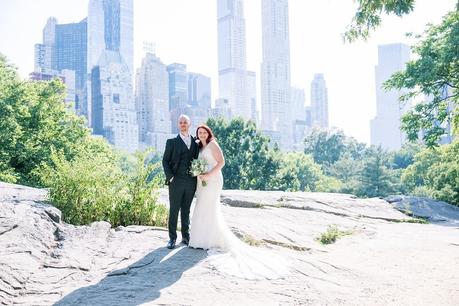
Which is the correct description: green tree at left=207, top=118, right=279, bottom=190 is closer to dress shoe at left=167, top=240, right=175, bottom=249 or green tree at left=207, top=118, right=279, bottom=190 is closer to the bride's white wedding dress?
the bride's white wedding dress

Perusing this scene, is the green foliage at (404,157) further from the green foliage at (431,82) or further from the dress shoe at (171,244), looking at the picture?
the dress shoe at (171,244)

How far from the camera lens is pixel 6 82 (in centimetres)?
2420

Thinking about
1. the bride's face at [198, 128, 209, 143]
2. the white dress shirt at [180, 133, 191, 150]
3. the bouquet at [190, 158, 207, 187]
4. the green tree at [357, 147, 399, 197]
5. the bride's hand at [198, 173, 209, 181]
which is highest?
the bride's face at [198, 128, 209, 143]

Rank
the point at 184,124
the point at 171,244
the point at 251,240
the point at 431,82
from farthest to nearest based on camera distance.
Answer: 1. the point at 431,82
2. the point at 251,240
3. the point at 184,124
4. the point at 171,244

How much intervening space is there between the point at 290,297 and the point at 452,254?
544 centimetres

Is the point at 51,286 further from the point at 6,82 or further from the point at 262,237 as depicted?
the point at 6,82

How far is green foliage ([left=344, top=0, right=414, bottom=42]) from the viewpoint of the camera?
8.43 m

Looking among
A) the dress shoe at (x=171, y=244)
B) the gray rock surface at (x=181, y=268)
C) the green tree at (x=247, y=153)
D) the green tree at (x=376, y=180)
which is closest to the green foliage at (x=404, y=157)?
the green tree at (x=376, y=180)

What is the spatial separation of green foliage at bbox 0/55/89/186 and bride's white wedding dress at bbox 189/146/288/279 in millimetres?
12658

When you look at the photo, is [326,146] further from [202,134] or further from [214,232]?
[214,232]

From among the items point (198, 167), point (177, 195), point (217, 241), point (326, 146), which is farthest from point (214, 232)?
point (326, 146)

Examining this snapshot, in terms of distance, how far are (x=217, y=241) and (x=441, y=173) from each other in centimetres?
2311

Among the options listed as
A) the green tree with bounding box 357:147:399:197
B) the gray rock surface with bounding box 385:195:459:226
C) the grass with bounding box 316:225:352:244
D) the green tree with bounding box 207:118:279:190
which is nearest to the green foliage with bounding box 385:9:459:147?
the gray rock surface with bounding box 385:195:459:226

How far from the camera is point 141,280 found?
241 inches
